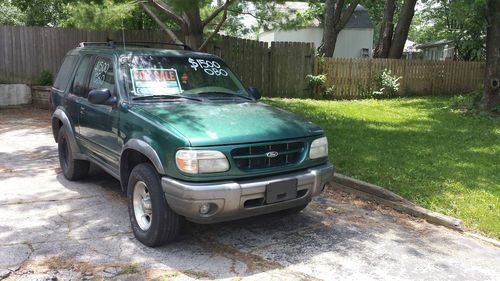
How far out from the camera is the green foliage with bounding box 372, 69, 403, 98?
17250 millimetres

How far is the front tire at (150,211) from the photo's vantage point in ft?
13.9

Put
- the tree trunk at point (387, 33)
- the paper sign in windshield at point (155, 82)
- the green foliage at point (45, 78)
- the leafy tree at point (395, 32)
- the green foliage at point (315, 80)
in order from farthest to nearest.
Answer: the tree trunk at point (387, 33), the leafy tree at point (395, 32), the green foliage at point (315, 80), the green foliage at point (45, 78), the paper sign in windshield at point (155, 82)

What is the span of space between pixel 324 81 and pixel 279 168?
1238 cm

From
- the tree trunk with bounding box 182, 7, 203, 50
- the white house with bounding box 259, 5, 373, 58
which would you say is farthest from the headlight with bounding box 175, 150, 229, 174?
the white house with bounding box 259, 5, 373, 58

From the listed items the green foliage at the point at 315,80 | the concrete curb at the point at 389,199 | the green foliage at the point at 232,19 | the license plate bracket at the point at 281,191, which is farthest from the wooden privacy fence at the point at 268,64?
the license plate bracket at the point at 281,191

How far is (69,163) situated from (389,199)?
416 centimetres

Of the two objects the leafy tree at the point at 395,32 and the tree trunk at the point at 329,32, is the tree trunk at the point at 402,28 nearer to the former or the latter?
the leafy tree at the point at 395,32

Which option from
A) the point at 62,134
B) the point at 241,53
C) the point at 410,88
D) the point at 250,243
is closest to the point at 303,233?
the point at 250,243

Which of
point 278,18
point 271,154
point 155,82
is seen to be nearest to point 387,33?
point 278,18

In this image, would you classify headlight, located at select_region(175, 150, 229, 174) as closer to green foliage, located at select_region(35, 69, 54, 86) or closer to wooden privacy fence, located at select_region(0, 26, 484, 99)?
wooden privacy fence, located at select_region(0, 26, 484, 99)

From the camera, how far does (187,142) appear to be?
3996 mm

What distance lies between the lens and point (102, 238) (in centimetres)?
466

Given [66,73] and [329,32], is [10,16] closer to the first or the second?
[329,32]

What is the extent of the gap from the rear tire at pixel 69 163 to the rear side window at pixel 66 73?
0.62 m
